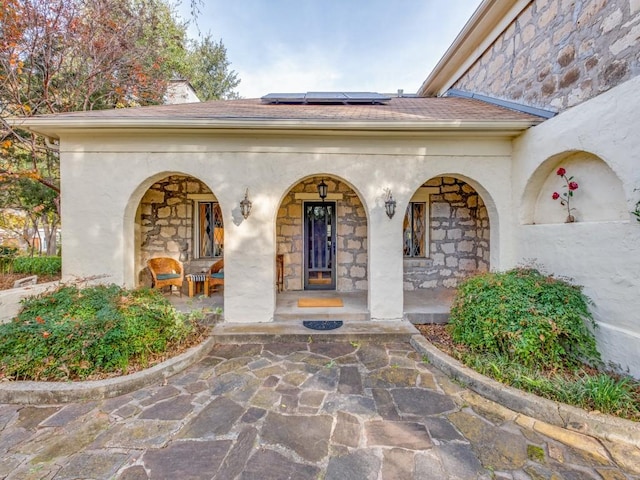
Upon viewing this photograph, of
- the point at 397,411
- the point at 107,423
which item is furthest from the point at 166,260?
the point at 397,411

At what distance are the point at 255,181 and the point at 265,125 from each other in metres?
0.92

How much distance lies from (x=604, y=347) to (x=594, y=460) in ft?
5.61

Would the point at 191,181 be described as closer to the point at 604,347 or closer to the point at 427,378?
the point at 427,378

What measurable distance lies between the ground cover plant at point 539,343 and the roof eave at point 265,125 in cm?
246

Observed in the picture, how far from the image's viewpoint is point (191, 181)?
6.53m

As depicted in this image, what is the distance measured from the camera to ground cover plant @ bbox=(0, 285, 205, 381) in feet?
9.66

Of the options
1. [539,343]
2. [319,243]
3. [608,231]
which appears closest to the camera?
[539,343]

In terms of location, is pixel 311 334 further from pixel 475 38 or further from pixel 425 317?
pixel 475 38

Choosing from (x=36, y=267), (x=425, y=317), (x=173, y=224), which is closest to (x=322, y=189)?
(x=425, y=317)

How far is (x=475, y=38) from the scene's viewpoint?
6.10 meters

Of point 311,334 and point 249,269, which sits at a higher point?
point 249,269

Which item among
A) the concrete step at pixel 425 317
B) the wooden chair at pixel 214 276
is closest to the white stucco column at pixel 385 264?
the concrete step at pixel 425 317

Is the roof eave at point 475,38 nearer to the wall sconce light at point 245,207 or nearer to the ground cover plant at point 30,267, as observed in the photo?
the wall sconce light at point 245,207

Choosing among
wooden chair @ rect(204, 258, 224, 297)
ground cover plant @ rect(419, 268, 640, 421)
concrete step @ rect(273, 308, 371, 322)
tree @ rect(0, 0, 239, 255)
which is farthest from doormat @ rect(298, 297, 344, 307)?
tree @ rect(0, 0, 239, 255)
